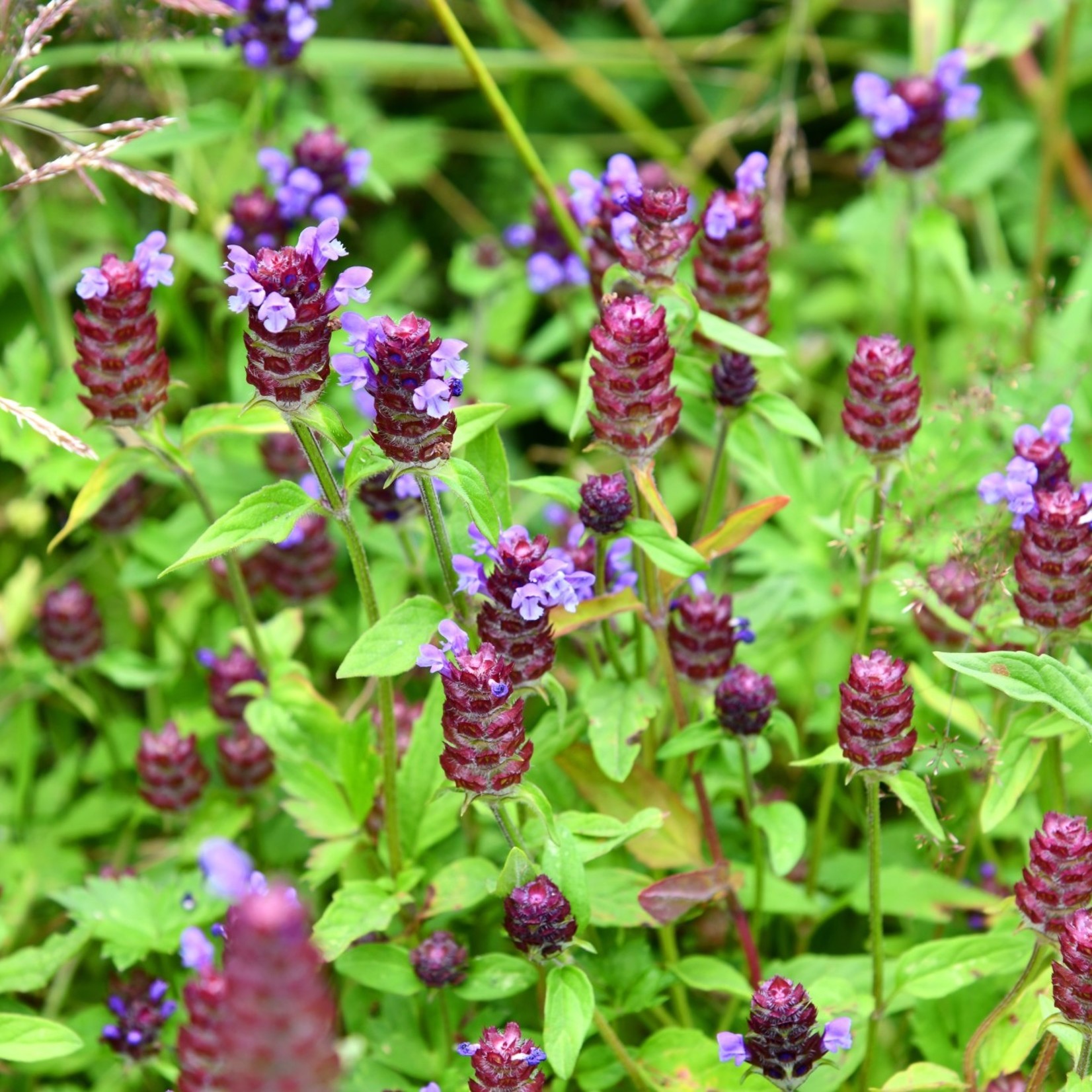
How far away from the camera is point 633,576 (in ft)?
8.09

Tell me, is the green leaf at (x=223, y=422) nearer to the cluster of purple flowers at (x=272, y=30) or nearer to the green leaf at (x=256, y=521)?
the green leaf at (x=256, y=521)

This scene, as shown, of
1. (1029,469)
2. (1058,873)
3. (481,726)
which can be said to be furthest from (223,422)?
(1058,873)

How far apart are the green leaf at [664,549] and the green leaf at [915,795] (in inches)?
17.0

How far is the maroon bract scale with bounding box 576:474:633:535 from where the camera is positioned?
2123 millimetres

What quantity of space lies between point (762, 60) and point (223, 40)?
232 cm

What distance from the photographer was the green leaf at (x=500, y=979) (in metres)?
2.22

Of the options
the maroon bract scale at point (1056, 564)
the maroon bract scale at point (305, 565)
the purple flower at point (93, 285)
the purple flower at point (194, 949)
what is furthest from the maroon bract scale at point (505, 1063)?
the maroon bract scale at point (305, 565)

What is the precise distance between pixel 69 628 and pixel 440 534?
1397 mm

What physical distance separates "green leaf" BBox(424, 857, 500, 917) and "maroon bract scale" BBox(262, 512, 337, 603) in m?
0.96

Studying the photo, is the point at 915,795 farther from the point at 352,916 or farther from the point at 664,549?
the point at 352,916

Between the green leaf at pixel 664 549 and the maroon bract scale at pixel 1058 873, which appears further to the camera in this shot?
the green leaf at pixel 664 549

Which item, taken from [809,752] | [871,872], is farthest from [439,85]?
[871,872]

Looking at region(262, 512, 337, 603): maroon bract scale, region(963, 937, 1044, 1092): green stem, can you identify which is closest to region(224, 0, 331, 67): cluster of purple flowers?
region(262, 512, 337, 603): maroon bract scale

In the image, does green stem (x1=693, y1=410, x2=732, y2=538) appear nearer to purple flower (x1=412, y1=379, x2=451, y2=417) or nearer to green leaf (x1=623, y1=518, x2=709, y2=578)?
green leaf (x1=623, y1=518, x2=709, y2=578)
